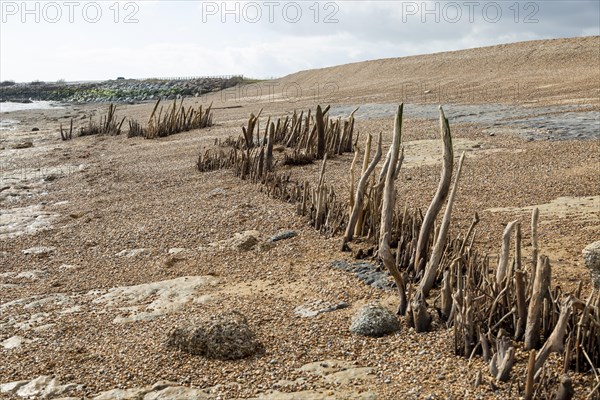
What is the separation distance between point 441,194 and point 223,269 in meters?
2.16

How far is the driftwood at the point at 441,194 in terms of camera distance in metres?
4.77

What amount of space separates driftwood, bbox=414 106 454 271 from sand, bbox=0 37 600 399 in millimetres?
398

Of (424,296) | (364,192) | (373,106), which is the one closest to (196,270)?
(364,192)

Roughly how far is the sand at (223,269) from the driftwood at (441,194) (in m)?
0.40

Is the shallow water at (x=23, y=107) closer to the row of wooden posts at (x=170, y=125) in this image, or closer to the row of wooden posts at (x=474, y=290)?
the row of wooden posts at (x=170, y=125)

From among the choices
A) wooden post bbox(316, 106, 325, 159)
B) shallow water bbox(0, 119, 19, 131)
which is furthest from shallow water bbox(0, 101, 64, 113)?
wooden post bbox(316, 106, 325, 159)

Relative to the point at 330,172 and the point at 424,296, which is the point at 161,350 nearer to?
the point at 424,296

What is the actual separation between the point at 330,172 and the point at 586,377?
6.48m

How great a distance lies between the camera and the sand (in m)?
3.99

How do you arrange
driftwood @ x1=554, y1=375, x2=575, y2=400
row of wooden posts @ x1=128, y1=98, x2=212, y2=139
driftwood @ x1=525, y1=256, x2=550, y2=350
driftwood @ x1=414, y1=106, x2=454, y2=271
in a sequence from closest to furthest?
1. driftwood @ x1=554, y1=375, x2=575, y2=400
2. driftwood @ x1=525, y1=256, x2=550, y2=350
3. driftwood @ x1=414, y1=106, x2=454, y2=271
4. row of wooden posts @ x1=128, y1=98, x2=212, y2=139

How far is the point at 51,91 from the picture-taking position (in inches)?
2372

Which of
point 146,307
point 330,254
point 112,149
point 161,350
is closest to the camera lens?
point 161,350

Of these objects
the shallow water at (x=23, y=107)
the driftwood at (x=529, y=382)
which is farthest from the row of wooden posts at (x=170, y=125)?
the shallow water at (x=23, y=107)

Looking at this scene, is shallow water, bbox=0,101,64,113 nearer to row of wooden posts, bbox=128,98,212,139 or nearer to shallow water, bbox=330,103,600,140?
row of wooden posts, bbox=128,98,212,139
